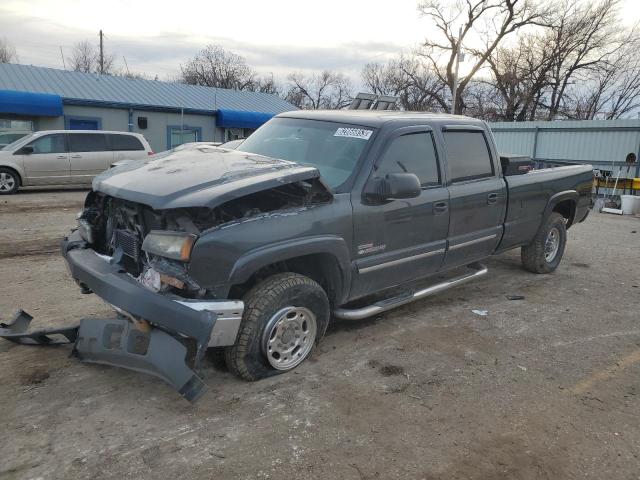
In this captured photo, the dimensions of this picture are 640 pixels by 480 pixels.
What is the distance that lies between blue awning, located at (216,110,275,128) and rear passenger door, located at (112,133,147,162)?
362 inches

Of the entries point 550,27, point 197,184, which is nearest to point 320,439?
point 197,184

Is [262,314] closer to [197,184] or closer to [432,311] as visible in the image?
[197,184]

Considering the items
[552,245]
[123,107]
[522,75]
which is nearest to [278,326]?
[552,245]

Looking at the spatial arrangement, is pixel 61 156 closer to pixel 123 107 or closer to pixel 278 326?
pixel 123 107

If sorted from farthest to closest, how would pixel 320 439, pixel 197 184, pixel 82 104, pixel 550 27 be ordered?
1. pixel 550 27
2. pixel 82 104
3. pixel 197 184
4. pixel 320 439

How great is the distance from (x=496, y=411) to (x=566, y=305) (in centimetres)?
273

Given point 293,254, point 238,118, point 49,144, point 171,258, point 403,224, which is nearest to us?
point 171,258

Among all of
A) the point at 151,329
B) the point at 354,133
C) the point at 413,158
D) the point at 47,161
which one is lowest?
the point at 151,329

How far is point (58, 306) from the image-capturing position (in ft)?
16.1

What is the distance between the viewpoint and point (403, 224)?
14.1 ft

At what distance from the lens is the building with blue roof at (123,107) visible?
19250 mm

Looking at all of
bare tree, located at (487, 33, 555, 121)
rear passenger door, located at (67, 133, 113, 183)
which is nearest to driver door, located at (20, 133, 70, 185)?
rear passenger door, located at (67, 133, 113, 183)

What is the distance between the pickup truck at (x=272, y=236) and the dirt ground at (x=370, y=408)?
0.85ft

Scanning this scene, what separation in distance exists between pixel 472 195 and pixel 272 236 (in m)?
2.45
